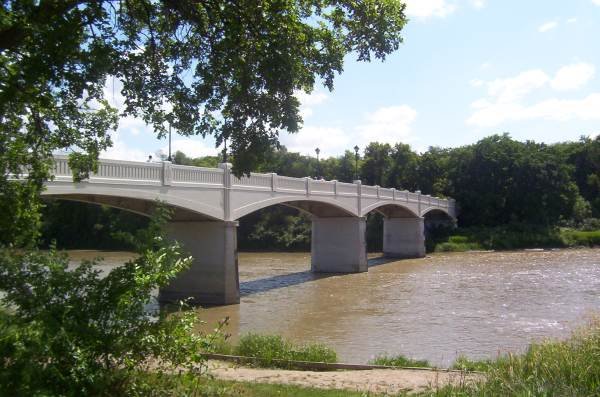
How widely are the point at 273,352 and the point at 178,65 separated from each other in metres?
5.50

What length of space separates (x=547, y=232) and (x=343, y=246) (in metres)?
27.5

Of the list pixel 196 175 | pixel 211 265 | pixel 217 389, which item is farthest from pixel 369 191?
pixel 217 389

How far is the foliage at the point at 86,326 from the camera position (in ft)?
14.0

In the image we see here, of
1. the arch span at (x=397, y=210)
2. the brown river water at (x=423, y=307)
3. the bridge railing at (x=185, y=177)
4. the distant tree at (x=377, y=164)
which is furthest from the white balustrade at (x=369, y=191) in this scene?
the distant tree at (x=377, y=164)

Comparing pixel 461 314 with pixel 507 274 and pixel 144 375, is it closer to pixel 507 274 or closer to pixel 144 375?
pixel 507 274

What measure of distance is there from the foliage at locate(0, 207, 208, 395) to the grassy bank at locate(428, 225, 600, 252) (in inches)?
2083

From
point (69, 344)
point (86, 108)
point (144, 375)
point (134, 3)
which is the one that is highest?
point (134, 3)

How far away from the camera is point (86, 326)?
4.73 metres

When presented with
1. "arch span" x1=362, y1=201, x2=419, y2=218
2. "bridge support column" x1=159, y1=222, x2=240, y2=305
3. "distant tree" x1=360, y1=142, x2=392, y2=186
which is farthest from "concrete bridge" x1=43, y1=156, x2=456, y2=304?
"distant tree" x1=360, y1=142, x2=392, y2=186

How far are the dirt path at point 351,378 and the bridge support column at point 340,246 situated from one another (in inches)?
1130

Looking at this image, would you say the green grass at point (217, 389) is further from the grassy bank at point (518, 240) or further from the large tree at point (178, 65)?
the grassy bank at point (518, 240)

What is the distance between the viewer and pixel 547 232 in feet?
187

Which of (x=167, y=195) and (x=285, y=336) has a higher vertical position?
(x=167, y=195)

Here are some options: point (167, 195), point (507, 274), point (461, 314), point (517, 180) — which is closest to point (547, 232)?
point (517, 180)
